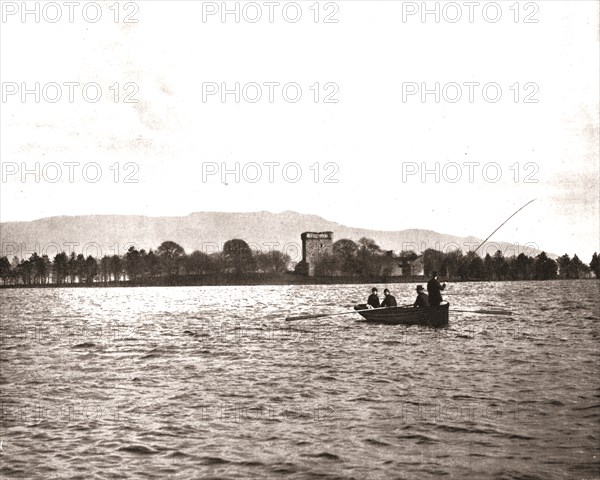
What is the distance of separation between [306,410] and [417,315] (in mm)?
19425

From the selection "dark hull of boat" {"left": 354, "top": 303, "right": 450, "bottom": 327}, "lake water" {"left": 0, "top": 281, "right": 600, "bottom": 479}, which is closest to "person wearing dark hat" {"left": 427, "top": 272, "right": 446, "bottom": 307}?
"dark hull of boat" {"left": 354, "top": 303, "right": 450, "bottom": 327}

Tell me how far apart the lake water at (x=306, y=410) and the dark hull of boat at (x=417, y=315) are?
11.8 feet

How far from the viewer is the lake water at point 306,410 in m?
11.7

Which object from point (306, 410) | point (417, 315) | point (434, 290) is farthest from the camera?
point (417, 315)

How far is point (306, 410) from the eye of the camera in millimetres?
15742

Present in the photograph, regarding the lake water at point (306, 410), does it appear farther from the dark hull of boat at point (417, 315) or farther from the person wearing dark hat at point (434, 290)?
the dark hull of boat at point (417, 315)

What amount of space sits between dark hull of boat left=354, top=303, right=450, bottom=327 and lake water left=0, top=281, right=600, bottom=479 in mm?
3588

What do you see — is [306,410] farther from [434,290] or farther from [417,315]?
[417,315]

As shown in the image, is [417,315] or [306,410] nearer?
[306,410]

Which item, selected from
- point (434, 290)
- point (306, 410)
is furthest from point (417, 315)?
point (306, 410)

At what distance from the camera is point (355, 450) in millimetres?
12406

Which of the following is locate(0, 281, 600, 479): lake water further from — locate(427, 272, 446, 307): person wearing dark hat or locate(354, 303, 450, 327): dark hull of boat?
locate(354, 303, 450, 327): dark hull of boat

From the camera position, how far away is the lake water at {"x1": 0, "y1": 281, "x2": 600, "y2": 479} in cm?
1169

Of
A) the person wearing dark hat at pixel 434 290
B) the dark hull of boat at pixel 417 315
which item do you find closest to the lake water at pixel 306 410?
the person wearing dark hat at pixel 434 290
